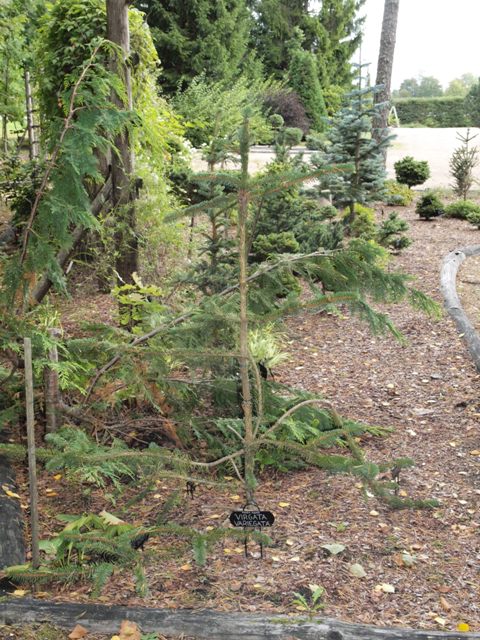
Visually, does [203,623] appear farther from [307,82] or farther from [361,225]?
[307,82]

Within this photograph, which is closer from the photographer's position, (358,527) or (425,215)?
(358,527)

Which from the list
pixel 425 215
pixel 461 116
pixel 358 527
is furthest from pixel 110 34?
pixel 461 116

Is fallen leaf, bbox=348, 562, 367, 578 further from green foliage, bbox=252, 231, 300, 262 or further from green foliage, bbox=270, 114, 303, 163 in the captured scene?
green foliage, bbox=270, 114, 303, 163

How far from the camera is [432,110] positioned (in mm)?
37875

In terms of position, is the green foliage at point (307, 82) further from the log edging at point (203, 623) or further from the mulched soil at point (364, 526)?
the log edging at point (203, 623)

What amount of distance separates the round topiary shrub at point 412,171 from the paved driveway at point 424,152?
28 centimetres

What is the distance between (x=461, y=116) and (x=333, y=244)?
3186cm

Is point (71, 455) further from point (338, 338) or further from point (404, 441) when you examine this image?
point (338, 338)

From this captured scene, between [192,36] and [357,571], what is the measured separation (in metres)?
22.7

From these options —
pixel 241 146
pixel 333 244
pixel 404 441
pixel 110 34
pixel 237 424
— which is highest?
pixel 110 34

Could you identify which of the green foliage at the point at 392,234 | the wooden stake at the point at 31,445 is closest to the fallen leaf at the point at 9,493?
the wooden stake at the point at 31,445

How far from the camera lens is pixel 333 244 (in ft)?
25.3

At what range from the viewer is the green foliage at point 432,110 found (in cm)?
3691

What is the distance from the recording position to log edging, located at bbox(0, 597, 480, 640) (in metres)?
2.87
